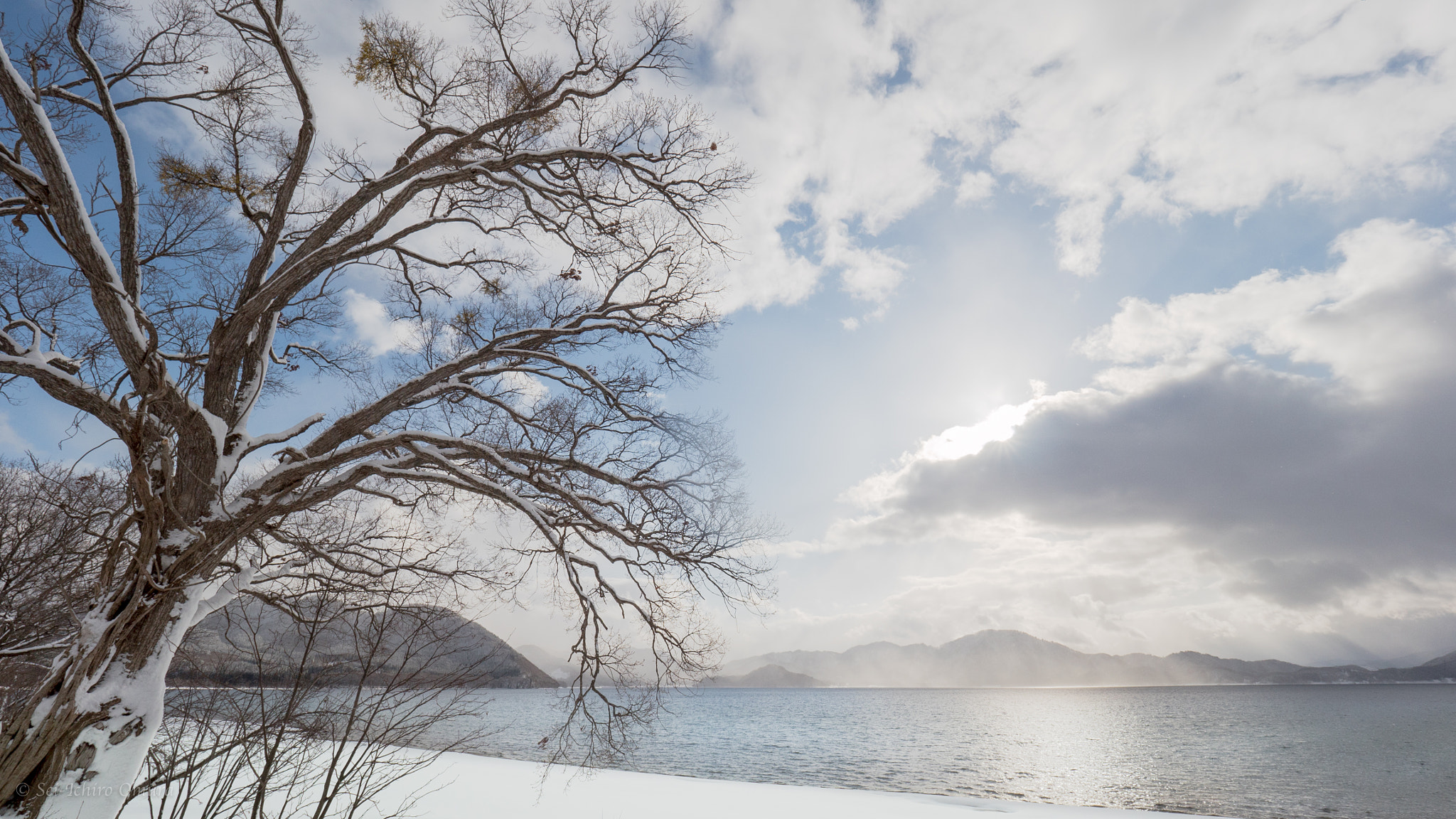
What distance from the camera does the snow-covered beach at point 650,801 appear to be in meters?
9.94

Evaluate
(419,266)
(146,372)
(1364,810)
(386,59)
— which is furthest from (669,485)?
(1364,810)

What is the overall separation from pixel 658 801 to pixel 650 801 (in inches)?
→ 7.3

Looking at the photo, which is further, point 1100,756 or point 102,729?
point 1100,756

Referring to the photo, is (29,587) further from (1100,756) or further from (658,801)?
(1100,756)

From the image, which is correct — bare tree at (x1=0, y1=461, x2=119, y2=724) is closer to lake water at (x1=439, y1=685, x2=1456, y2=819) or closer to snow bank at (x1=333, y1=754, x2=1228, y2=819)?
snow bank at (x1=333, y1=754, x2=1228, y2=819)

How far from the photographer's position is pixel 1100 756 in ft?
120

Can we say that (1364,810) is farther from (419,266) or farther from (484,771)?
(419,266)

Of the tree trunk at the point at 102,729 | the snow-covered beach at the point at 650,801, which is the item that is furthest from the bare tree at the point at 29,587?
the tree trunk at the point at 102,729

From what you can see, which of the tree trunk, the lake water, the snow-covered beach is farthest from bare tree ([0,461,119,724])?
the lake water

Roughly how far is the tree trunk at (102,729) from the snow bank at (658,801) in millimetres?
4391

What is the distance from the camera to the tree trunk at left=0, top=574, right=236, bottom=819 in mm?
3598

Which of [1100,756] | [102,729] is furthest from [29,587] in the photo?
[1100,756]

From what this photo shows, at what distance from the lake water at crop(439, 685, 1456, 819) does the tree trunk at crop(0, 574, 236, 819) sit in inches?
95.6

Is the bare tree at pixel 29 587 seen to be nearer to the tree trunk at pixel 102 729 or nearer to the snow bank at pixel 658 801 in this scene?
the snow bank at pixel 658 801
